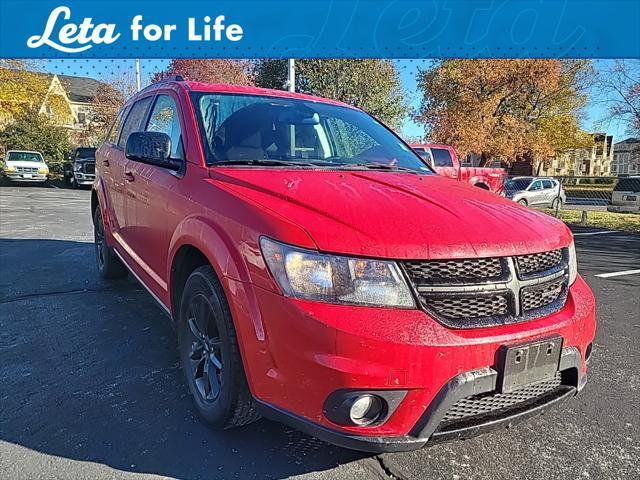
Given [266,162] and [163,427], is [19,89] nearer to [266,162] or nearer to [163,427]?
[266,162]

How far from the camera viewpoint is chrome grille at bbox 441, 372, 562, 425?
6.68 ft

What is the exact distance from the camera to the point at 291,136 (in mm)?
3355

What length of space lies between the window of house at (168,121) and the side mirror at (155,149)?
0.08 metres

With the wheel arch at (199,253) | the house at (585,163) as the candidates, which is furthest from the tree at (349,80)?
the house at (585,163)

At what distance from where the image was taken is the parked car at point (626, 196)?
55.7ft

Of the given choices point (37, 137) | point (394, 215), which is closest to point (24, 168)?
point (37, 137)

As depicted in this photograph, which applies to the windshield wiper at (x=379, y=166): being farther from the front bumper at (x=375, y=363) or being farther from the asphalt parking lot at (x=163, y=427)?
the asphalt parking lot at (x=163, y=427)

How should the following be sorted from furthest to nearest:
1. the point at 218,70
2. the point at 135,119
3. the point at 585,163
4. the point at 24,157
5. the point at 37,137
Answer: the point at 585,163
the point at 37,137
the point at 218,70
the point at 24,157
the point at 135,119

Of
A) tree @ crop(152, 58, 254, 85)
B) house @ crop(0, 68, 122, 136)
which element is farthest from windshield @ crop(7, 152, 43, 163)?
tree @ crop(152, 58, 254, 85)

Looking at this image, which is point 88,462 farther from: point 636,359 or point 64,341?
point 636,359

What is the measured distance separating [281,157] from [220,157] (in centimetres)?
39

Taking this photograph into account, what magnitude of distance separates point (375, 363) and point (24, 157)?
26351 millimetres

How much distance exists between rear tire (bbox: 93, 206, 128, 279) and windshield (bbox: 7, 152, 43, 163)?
2123cm

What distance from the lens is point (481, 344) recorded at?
1.98 metres
